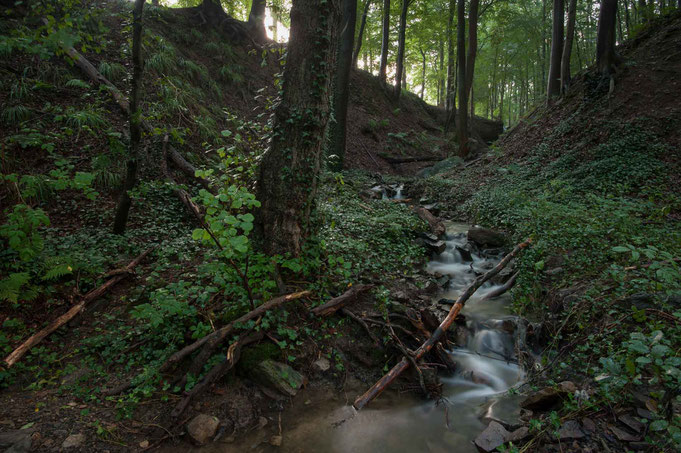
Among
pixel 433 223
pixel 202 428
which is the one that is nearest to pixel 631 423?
pixel 202 428

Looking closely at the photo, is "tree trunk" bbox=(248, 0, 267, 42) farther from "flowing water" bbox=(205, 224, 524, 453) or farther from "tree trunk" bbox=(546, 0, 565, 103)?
"flowing water" bbox=(205, 224, 524, 453)

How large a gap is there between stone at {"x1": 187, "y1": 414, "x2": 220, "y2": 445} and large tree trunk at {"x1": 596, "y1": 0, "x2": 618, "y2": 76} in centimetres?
1443

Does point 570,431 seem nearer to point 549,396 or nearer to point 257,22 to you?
point 549,396

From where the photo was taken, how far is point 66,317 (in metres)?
3.71

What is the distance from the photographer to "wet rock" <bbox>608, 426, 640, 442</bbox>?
2418 mm

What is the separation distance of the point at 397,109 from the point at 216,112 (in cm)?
1305

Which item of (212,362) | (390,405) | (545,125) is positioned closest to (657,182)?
(545,125)

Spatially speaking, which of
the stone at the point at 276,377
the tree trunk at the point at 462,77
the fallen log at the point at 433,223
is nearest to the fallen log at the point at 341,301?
Answer: the stone at the point at 276,377

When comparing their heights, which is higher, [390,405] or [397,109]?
[397,109]

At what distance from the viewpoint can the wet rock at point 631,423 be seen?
8.09ft

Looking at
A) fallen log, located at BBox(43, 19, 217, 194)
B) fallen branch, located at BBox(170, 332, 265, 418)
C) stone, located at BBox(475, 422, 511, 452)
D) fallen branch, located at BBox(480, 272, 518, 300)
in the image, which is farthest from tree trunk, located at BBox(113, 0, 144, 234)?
fallen branch, located at BBox(480, 272, 518, 300)

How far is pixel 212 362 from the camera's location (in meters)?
3.25

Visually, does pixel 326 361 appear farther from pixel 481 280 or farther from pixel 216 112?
pixel 216 112

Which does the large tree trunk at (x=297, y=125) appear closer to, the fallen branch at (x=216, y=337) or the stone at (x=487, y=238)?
the fallen branch at (x=216, y=337)
